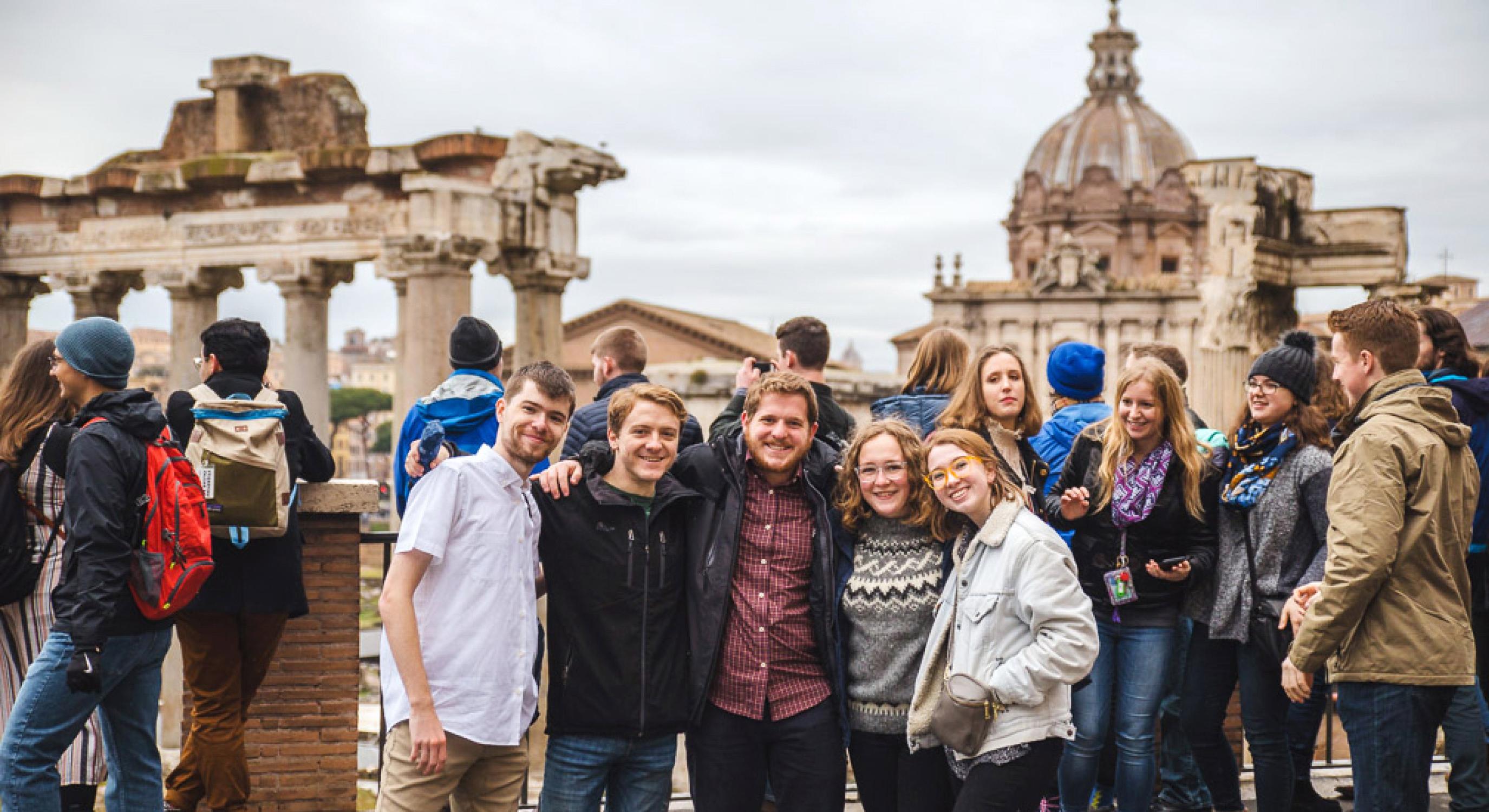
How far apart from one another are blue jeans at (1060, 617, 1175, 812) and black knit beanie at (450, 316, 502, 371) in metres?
2.87

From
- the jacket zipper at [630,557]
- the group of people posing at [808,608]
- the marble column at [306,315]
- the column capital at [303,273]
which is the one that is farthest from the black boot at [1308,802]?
the marble column at [306,315]

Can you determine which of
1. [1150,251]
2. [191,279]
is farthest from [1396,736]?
[1150,251]

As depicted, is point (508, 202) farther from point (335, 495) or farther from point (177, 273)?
point (335, 495)

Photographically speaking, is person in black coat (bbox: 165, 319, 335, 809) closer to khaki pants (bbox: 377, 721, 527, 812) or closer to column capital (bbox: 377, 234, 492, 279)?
khaki pants (bbox: 377, 721, 527, 812)

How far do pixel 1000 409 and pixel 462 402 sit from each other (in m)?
2.32

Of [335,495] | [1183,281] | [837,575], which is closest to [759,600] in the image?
[837,575]

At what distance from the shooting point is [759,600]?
427cm

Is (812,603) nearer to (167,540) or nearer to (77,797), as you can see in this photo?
(167,540)

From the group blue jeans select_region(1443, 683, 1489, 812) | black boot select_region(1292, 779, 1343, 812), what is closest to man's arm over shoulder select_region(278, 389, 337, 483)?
black boot select_region(1292, 779, 1343, 812)

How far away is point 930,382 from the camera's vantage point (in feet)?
18.3

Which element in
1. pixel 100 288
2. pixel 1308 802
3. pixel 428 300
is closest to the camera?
pixel 1308 802

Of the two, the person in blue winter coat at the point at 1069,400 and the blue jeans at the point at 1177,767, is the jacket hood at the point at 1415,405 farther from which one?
the blue jeans at the point at 1177,767

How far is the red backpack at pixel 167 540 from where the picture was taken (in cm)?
442

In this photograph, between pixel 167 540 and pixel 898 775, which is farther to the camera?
pixel 167 540
